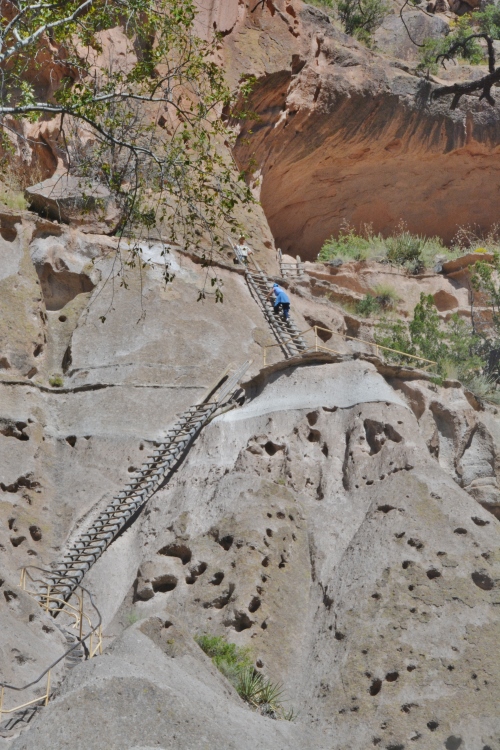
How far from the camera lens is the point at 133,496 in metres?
15.4

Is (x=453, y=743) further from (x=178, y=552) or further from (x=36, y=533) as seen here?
(x=36, y=533)

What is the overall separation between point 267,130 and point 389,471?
41.7 feet

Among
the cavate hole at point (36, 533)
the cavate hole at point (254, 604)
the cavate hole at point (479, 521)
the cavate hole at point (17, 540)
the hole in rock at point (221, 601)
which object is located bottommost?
the cavate hole at point (36, 533)

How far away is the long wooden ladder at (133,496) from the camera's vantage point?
14.3m

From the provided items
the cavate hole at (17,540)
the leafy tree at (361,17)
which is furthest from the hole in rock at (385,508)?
the leafy tree at (361,17)

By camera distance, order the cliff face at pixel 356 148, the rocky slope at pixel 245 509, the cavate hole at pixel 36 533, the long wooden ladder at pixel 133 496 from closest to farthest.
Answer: the rocky slope at pixel 245 509
the long wooden ladder at pixel 133 496
the cavate hole at pixel 36 533
the cliff face at pixel 356 148

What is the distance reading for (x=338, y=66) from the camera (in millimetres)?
25672

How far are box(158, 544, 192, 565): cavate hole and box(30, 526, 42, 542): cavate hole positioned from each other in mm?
2234

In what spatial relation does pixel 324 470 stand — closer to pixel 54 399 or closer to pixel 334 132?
pixel 54 399

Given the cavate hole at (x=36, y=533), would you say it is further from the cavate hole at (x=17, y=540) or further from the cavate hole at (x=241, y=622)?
the cavate hole at (x=241, y=622)

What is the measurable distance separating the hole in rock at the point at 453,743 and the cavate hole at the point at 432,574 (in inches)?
83.0

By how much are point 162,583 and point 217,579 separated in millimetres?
729

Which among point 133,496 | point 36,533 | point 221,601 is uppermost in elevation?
point 221,601

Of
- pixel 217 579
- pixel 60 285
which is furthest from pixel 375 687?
pixel 60 285
